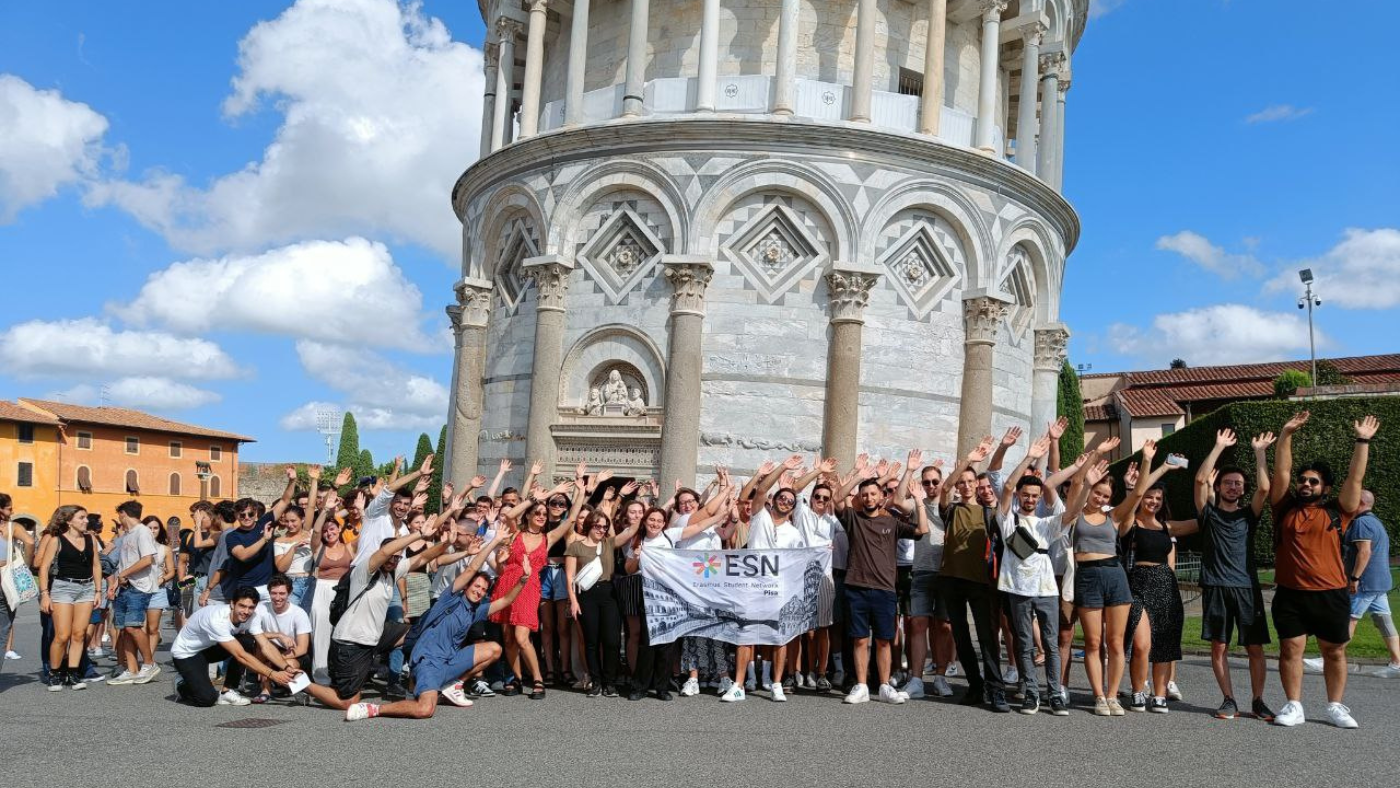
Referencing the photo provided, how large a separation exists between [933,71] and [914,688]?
14760mm

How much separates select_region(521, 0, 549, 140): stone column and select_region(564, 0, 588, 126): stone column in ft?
3.45

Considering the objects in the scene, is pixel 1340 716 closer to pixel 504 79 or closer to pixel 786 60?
pixel 786 60

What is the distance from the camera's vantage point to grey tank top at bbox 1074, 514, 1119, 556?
9352mm

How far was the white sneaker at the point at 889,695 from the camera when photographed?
995 cm

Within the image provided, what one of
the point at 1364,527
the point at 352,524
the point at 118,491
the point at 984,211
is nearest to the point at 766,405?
the point at 984,211

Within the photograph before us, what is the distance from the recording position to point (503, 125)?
2497 centimetres

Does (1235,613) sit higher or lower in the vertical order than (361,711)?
higher

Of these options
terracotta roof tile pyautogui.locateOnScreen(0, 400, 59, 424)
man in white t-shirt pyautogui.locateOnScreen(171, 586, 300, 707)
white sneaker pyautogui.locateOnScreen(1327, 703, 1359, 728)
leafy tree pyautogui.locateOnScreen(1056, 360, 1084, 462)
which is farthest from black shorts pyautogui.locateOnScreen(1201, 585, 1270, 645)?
terracotta roof tile pyautogui.locateOnScreen(0, 400, 59, 424)

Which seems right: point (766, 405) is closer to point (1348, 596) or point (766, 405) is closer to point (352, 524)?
point (352, 524)

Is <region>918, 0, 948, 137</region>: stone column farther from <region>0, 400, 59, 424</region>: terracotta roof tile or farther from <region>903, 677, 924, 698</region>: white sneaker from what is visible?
<region>0, 400, 59, 424</region>: terracotta roof tile

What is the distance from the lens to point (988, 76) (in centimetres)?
2217

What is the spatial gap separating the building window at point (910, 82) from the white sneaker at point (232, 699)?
18.3 metres

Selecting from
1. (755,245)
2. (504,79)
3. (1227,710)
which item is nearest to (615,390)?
(755,245)

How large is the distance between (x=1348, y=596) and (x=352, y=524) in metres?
10.4
